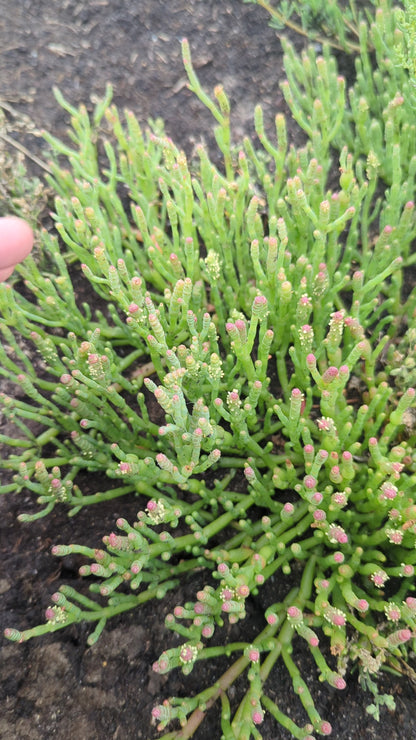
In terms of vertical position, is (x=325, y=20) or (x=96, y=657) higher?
(x=325, y=20)

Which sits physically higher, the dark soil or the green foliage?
the green foliage

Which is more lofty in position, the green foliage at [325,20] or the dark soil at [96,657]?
the green foliage at [325,20]

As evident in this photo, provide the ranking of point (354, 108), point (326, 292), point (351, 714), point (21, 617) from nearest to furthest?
point (351, 714) < point (21, 617) < point (326, 292) < point (354, 108)

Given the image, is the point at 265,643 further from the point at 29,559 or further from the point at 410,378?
the point at 410,378

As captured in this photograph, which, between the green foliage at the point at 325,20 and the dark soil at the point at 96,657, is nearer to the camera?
the dark soil at the point at 96,657

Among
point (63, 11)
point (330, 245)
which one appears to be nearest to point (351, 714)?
point (330, 245)

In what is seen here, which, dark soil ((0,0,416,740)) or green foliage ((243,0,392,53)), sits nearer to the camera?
dark soil ((0,0,416,740))

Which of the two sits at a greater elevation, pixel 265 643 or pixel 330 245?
pixel 330 245

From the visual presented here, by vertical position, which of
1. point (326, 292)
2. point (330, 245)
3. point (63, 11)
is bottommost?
point (326, 292)

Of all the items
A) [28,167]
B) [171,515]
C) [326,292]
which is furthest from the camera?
[28,167]

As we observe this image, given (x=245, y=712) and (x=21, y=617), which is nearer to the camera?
(x=245, y=712)

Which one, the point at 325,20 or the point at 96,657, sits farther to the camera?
the point at 325,20
